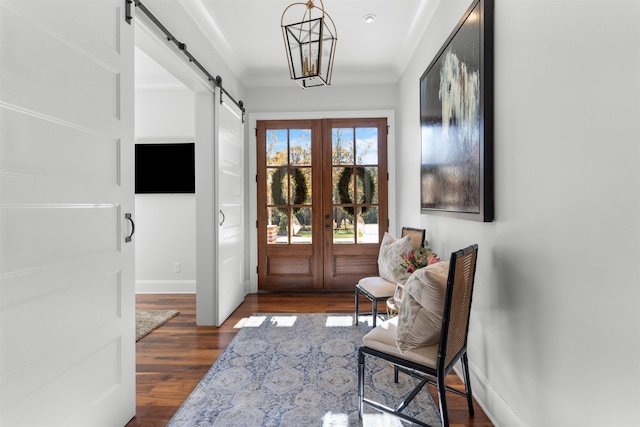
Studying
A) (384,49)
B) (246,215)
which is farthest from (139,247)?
(384,49)

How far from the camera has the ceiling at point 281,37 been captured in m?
2.94

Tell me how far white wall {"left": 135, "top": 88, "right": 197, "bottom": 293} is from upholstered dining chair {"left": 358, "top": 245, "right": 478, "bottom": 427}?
134 inches

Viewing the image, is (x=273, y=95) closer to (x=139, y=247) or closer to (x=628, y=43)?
(x=139, y=247)

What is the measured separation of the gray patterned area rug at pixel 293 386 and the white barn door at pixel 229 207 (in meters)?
0.64

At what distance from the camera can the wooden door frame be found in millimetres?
4523

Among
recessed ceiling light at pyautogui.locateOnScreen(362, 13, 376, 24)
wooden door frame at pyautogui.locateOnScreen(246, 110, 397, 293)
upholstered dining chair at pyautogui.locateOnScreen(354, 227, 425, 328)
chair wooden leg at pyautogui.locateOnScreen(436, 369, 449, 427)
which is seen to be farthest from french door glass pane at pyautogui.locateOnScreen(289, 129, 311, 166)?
chair wooden leg at pyautogui.locateOnScreen(436, 369, 449, 427)

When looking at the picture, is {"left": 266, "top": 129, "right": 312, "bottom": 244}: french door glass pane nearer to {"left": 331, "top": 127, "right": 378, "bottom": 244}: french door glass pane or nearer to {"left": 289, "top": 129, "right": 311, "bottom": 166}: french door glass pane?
{"left": 289, "top": 129, "right": 311, "bottom": 166}: french door glass pane

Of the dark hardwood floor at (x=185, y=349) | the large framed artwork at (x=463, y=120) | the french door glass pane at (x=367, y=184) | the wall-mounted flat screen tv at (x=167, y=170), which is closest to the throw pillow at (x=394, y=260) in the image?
the large framed artwork at (x=463, y=120)

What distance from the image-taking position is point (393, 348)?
5.72ft

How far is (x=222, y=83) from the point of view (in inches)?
145

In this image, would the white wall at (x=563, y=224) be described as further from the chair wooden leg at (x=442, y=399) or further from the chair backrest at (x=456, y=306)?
the chair wooden leg at (x=442, y=399)

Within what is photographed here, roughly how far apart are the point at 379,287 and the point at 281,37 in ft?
8.49

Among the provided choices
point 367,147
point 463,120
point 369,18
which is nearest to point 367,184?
point 367,147

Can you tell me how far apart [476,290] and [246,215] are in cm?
314
